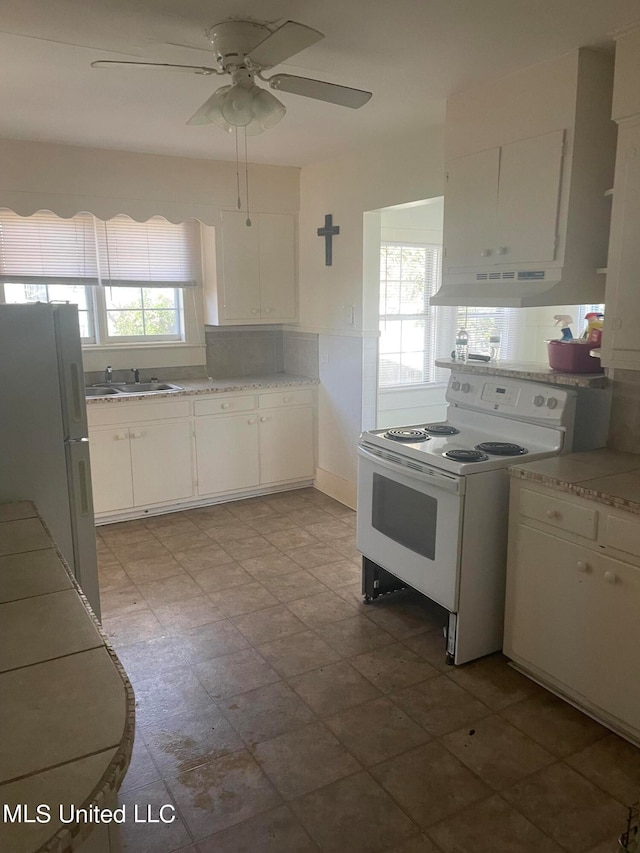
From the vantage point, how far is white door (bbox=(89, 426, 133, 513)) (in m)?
4.23

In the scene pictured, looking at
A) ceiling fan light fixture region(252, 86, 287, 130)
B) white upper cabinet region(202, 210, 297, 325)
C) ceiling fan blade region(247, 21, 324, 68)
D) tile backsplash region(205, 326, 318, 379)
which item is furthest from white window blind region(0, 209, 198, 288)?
ceiling fan blade region(247, 21, 324, 68)

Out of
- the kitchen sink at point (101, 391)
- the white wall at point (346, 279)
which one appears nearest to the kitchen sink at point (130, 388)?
the kitchen sink at point (101, 391)

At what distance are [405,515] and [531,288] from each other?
3.82 ft

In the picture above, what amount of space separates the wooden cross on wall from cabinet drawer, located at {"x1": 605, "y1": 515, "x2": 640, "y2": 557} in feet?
10.0

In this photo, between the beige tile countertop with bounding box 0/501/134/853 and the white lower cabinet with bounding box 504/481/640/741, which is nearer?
the beige tile countertop with bounding box 0/501/134/853

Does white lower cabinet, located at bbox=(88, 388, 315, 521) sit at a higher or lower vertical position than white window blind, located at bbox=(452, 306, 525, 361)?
lower

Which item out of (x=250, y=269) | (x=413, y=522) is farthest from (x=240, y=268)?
(x=413, y=522)

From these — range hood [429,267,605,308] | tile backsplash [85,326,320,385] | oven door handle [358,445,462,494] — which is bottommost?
oven door handle [358,445,462,494]

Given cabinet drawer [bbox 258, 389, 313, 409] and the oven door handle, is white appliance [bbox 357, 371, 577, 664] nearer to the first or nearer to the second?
the oven door handle

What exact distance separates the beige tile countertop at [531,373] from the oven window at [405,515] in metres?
0.77

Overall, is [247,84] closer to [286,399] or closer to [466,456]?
[466,456]

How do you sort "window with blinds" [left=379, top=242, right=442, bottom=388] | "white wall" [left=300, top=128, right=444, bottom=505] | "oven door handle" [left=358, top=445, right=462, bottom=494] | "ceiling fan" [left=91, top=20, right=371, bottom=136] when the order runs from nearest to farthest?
"ceiling fan" [left=91, top=20, right=371, bottom=136], "oven door handle" [left=358, top=445, right=462, bottom=494], "white wall" [left=300, top=128, right=444, bottom=505], "window with blinds" [left=379, top=242, right=442, bottom=388]

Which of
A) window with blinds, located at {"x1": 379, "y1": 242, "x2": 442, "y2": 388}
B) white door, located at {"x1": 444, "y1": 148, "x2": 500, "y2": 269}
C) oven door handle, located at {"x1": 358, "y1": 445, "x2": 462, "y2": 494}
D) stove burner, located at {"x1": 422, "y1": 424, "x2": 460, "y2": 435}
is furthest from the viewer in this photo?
window with blinds, located at {"x1": 379, "y1": 242, "x2": 442, "y2": 388}

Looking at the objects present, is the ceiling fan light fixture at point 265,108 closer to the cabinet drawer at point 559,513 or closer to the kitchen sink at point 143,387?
the cabinet drawer at point 559,513
